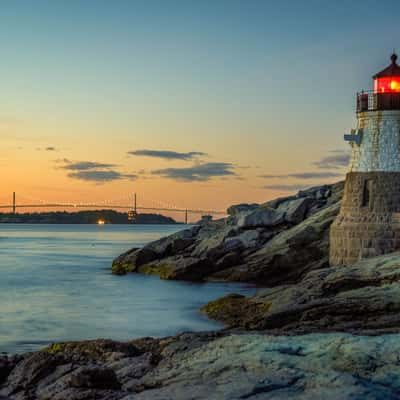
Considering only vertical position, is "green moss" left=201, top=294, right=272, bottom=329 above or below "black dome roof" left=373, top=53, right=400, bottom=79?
A: below

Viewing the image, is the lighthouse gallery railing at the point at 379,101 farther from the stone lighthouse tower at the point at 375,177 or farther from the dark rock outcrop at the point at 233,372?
the dark rock outcrop at the point at 233,372

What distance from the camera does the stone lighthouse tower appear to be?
866 inches

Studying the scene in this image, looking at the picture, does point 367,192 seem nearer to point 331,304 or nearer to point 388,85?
point 388,85

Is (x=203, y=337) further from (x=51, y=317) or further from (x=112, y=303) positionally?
(x=112, y=303)

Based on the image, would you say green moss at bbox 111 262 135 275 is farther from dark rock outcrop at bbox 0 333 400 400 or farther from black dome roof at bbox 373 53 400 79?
dark rock outcrop at bbox 0 333 400 400

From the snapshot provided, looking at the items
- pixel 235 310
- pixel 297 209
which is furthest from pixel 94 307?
pixel 297 209

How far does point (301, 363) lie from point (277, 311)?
6621 mm

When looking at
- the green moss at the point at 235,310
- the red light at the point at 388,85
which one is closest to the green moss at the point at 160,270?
the green moss at the point at 235,310

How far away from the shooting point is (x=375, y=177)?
2234 cm

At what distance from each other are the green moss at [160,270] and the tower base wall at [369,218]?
897 centimetres

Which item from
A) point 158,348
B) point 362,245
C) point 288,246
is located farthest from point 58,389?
point 288,246

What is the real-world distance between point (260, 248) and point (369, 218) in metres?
7.10

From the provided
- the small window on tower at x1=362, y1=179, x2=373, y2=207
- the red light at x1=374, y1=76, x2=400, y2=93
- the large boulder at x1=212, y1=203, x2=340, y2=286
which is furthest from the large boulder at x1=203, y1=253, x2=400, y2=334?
the large boulder at x1=212, y1=203, x2=340, y2=286

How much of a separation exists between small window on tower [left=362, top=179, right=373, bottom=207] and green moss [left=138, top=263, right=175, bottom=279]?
10.0 meters
